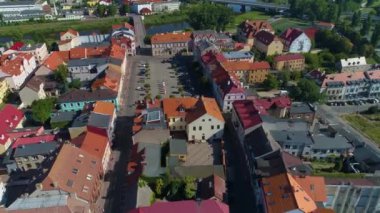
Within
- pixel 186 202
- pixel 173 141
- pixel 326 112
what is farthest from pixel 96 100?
pixel 326 112

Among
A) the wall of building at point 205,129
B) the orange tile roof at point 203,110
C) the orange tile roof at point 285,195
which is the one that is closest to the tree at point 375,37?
the orange tile roof at point 203,110

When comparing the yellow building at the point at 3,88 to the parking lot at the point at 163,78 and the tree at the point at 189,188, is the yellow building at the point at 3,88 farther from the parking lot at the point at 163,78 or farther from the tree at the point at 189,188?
the tree at the point at 189,188

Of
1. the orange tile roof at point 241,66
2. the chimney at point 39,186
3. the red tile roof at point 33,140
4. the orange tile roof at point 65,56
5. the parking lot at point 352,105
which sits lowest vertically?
the parking lot at point 352,105

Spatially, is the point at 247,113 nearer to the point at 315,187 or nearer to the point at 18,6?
the point at 315,187

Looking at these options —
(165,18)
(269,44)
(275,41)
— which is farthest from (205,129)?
(165,18)

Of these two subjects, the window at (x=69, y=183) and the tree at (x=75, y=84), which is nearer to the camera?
the window at (x=69, y=183)

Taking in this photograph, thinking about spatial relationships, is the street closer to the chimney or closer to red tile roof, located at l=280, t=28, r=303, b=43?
red tile roof, located at l=280, t=28, r=303, b=43
